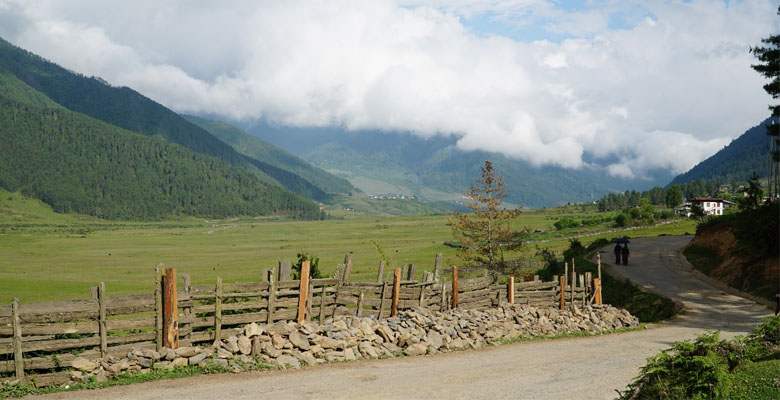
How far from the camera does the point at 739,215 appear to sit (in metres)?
46.4

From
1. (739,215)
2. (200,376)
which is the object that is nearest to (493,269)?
(739,215)

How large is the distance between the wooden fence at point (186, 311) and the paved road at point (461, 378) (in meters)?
1.42

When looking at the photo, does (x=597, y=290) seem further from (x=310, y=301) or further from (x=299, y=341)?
(x=299, y=341)

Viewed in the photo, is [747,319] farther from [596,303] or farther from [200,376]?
[200,376]

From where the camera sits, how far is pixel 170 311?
1639 centimetres

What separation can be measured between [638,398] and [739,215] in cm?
4228

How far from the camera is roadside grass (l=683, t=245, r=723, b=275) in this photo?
49.4 m

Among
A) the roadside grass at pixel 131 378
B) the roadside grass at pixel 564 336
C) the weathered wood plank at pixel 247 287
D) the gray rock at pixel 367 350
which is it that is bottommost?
the roadside grass at pixel 564 336

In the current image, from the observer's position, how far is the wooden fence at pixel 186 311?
47.3ft

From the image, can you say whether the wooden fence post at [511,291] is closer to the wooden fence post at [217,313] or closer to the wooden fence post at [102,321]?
the wooden fence post at [217,313]

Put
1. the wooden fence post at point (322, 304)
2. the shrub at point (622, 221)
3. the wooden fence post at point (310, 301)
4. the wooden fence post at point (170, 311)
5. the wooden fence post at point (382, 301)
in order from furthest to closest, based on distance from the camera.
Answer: the shrub at point (622, 221) < the wooden fence post at point (382, 301) < the wooden fence post at point (322, 304) < the wooden fence post at point (310, 301) < the wooden fence post at point (170, 311)

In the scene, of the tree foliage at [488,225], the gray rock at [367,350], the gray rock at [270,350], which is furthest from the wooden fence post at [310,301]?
the tree foliage at [488,225]

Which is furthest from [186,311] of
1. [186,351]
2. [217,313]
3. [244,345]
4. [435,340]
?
[435,340]

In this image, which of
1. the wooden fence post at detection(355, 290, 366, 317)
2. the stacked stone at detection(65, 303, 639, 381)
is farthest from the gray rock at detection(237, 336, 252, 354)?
the wooden fence post at detection(355, 290, 366, 317)
